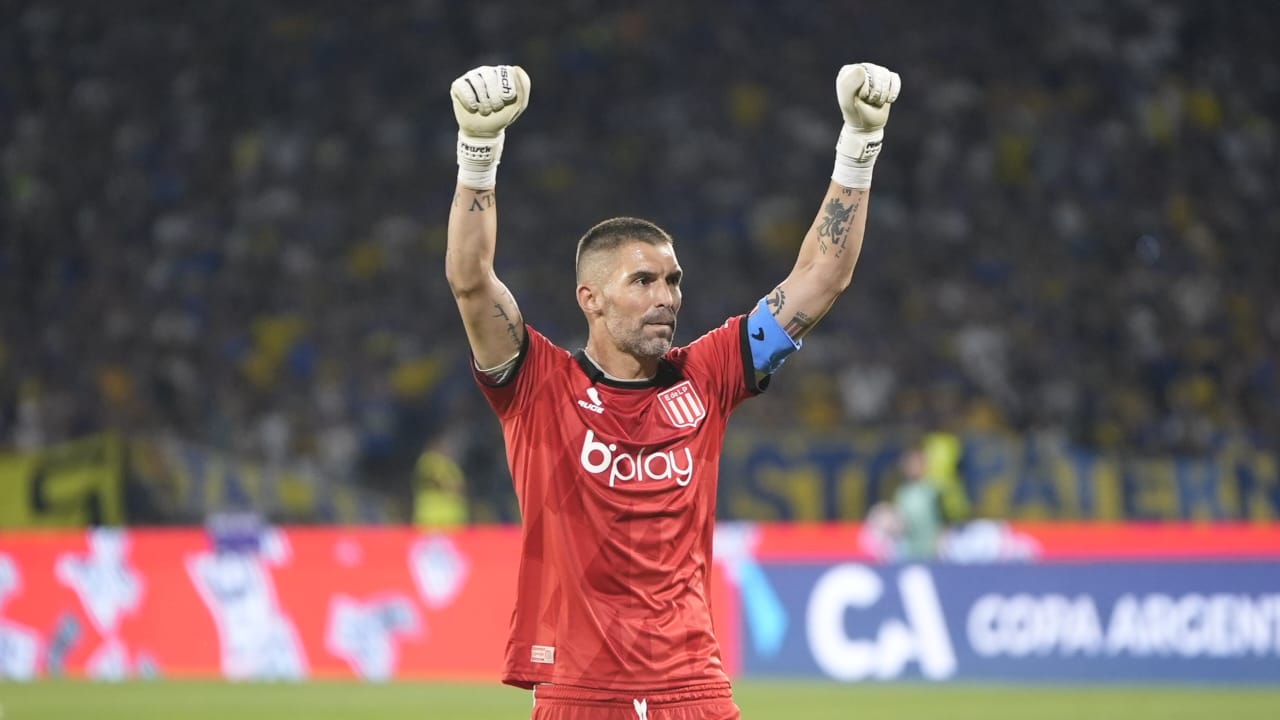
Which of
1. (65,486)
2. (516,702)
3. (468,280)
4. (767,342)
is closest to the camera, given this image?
(468,280)

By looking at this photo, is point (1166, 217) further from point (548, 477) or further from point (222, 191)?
point (548, 477)

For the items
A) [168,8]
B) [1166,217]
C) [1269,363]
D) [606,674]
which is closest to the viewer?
[606,674]

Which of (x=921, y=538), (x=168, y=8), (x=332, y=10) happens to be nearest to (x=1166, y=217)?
(x=921, y=538)

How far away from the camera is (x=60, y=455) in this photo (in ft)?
55.6

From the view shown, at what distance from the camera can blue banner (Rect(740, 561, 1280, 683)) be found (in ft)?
43.2

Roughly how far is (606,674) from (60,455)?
13837 mm

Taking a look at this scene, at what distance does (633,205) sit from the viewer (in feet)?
71.9

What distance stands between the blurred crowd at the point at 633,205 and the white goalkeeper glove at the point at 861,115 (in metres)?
13.7

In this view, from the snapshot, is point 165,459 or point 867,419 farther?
point 867,419

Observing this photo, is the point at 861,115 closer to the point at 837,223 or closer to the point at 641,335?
the point at 837,223

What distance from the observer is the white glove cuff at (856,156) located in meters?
4.70

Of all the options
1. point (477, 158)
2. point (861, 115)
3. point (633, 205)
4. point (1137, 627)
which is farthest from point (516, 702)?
point (633, 205)

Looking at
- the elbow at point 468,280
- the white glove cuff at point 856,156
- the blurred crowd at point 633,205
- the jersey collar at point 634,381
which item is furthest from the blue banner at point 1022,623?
the elbow at point 468,280

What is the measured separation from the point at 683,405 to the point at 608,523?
1.27 feet
